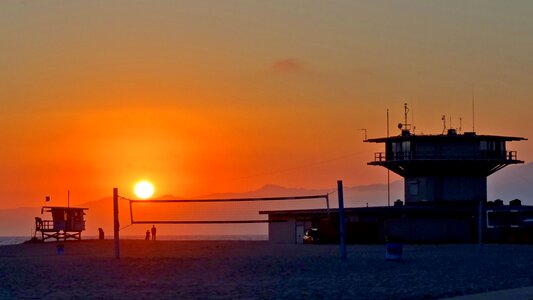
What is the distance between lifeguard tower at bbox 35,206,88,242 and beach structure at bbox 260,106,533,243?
57.6ft

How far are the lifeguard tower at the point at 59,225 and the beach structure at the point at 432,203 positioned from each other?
1755 cm

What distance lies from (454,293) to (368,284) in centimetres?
357

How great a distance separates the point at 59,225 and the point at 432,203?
32425 millimetres

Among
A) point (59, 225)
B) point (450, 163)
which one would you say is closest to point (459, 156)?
point (450, 163)

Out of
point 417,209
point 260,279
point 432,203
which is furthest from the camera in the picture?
point 432,203

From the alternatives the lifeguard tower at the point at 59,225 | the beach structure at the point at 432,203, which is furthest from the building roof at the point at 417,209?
the lifeguard tower at the point at 59,225

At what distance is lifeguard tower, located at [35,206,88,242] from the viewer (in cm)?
8531

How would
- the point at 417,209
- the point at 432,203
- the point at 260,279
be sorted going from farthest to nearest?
the point at 432,203, the point at 417,209, the point at 260,279

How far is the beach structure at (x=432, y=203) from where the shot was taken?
270 ft

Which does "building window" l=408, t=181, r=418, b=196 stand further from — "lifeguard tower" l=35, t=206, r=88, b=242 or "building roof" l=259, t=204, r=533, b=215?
"lifeguard tower" l=35, t=206, r=88, b=242

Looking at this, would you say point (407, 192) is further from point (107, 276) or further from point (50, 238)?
point (107, 276)

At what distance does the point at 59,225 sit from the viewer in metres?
85.3

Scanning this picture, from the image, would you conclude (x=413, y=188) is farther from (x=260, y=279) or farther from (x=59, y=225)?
(x=260, y=279)

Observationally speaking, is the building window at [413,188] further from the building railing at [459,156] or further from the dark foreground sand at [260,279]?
the dark foreground sand at [260,279]
